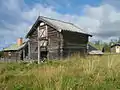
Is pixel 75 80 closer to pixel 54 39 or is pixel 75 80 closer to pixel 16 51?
pixel 54 39

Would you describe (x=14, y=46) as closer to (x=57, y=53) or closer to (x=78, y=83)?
(x=57, y=53)

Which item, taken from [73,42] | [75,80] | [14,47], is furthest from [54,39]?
[14,47]

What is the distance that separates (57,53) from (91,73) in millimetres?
19027

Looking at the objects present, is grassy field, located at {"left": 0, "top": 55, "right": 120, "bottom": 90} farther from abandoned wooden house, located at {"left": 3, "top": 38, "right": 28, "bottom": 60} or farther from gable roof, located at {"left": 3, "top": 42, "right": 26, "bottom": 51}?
gable roof, located at {"left": 3, "top": 42, "right": 26, "bottom": 51}

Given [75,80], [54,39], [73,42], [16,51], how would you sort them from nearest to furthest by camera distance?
[75,80] → [54,39] → [73,42] → [16,51]

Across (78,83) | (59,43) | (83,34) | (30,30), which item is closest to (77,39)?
(83,34)

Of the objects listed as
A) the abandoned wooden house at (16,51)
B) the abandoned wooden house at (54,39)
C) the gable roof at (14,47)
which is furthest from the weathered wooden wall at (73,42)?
the gable roof at (14,47)

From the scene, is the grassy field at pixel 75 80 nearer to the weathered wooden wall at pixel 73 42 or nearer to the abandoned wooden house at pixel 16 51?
the weathered wooden wall at pixel 73 42

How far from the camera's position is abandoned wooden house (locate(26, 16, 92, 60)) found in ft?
87.0

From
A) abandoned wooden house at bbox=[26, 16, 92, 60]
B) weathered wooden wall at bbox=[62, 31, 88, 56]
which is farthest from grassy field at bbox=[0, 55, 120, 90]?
weathered wooden wall at bbox=[62, 31, 88, 56]

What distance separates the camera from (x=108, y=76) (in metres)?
7.59

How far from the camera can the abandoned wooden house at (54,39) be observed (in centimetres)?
2653

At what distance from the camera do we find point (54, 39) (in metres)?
27.3

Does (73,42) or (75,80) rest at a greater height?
(73,42)
